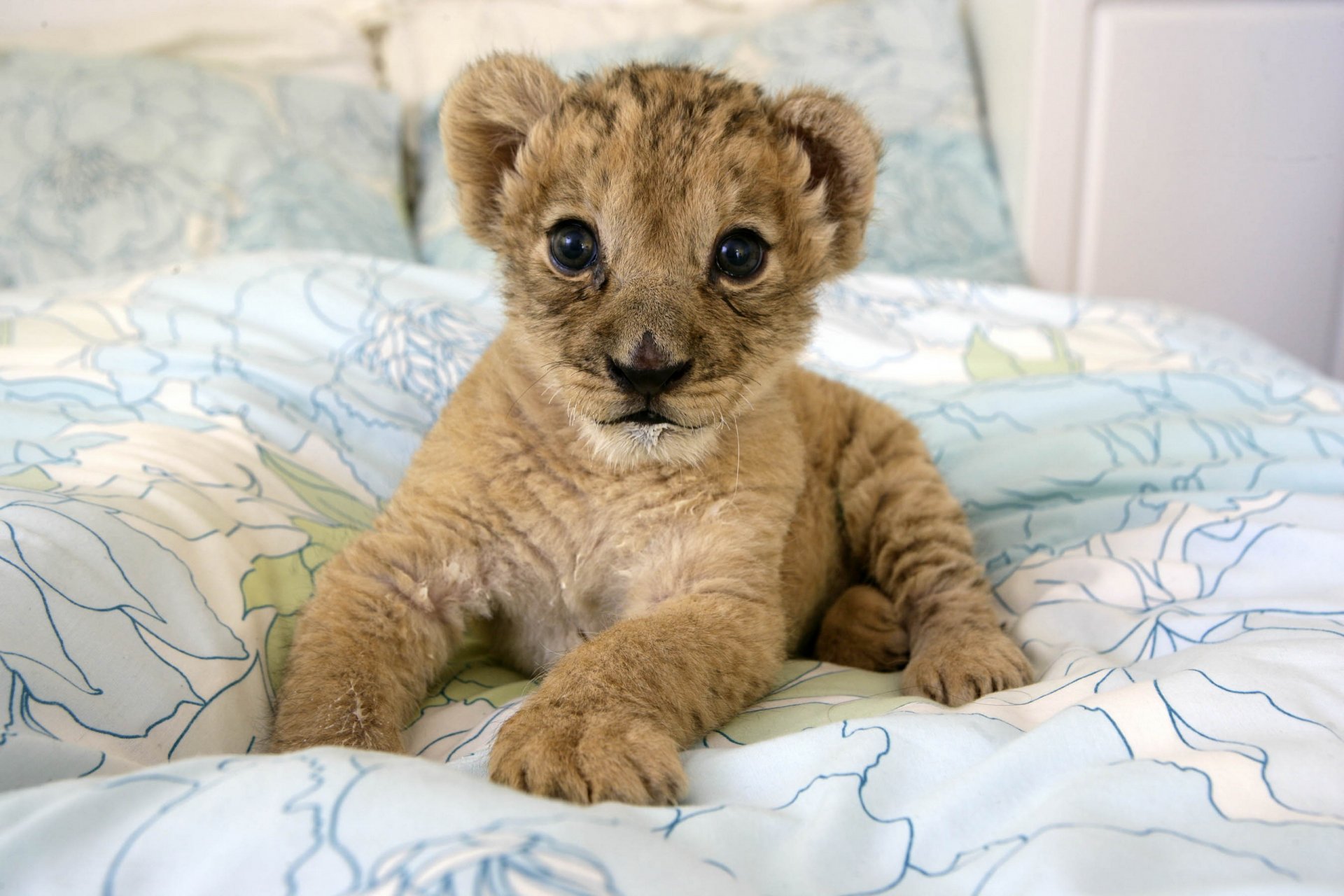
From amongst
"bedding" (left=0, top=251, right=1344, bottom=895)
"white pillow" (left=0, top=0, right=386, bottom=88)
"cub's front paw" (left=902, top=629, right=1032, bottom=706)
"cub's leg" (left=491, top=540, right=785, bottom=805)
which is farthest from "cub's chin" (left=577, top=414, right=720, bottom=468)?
"white pillow" (left=0, top=0, right=386, bottom=88)

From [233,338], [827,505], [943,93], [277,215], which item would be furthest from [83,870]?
[943,93]

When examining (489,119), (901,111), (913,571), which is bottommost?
(913,571)

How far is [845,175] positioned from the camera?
6.55ft

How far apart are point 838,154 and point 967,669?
3.45ft

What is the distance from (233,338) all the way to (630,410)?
1.68 meters

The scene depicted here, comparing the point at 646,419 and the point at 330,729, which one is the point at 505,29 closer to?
the point at 646,419

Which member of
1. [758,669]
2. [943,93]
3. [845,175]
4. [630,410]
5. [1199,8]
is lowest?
[758,669]

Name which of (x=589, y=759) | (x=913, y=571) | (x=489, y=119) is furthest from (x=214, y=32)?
(x=589, y=759)

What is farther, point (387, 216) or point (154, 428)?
point (387, 216)

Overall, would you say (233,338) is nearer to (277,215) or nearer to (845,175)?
(277,215)

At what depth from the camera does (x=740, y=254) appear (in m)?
1.81

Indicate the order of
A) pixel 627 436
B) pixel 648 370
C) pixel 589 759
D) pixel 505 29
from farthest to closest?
1. pixel 505 29
2. pixel 627 436
3. pixel 648 370
4. pixel 589 759

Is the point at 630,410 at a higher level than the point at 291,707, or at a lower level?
higher

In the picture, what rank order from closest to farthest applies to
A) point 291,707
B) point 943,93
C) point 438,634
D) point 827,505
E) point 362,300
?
point 291,707
point 438,634
point 827,505
point 362,300
point 943,93
